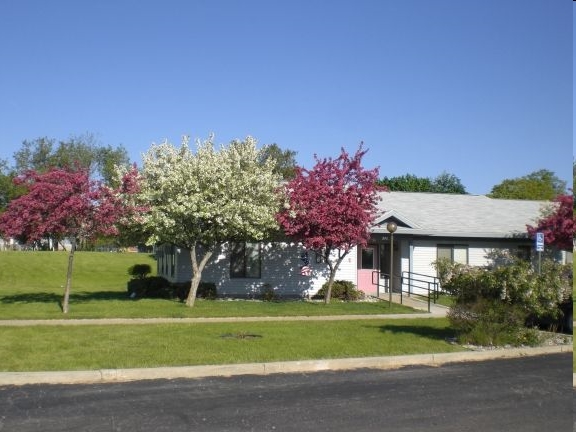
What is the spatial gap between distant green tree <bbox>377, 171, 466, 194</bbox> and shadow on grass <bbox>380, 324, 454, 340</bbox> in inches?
1871

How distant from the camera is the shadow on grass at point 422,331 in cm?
1478

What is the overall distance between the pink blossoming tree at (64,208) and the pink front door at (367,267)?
11.5 metres

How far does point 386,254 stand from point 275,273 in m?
5.03

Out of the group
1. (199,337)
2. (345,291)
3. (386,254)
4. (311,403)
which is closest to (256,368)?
(311,403)

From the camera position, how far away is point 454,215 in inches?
1143

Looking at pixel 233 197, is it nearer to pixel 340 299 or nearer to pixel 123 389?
pixel 340 299

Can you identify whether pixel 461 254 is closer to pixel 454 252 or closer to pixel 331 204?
pixel 454 252

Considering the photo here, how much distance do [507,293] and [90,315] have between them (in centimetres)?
1062

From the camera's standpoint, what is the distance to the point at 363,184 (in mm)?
22125

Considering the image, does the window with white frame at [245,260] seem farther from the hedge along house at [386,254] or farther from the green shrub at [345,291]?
the green shrub at [345,291]

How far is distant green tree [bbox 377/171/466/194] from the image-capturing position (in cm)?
6328

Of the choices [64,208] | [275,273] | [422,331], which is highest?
[64,208]

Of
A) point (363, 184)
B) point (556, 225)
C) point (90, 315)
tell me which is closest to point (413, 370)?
point (556, 225)

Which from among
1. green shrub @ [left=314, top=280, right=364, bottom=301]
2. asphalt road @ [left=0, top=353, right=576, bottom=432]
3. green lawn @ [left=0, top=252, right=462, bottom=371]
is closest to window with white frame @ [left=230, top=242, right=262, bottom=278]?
green shrub @ [left=314, top=280, right=364, bottom=301]
